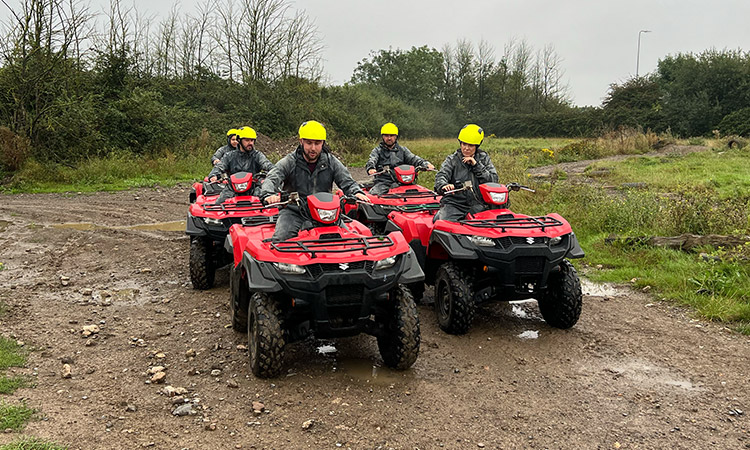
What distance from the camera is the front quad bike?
5.58 m

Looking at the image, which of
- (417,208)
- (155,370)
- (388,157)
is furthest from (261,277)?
(388,157)

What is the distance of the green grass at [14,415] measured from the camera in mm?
3736

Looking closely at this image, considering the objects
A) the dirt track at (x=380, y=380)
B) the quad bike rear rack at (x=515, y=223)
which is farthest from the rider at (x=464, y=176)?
the dirt track at (x=380, y=380)

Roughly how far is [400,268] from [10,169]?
54.1ft

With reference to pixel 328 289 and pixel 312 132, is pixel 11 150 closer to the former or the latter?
pixel 312 132

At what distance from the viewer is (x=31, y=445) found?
349cm

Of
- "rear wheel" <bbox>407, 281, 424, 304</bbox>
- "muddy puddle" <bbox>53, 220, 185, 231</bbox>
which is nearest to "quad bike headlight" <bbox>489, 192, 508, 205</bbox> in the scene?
"rear wheel" <bbox>407, 281, 424, 304</bbox>

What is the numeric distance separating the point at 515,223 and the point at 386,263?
5.88 ft

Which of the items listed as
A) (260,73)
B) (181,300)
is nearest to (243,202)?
(181,300)

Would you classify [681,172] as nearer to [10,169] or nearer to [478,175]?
[478,175]

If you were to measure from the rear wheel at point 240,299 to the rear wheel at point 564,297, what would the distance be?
288 cm

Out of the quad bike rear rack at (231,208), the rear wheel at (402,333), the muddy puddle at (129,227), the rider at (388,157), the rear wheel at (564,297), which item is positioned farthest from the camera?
the muddy puddle at (129,227)

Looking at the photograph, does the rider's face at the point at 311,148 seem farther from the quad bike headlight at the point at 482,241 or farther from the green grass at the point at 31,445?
the green grass at the point at 31,445

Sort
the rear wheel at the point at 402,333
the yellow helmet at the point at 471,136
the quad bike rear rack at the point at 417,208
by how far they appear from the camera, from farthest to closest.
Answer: the quad bike rear rack at the point at 417,208, the yellow helmet at the point at 471,136, the rear wheel at the point at 402,333
